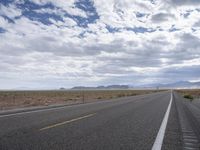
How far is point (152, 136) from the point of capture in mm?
9297

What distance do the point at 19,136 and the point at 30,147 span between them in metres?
1.71

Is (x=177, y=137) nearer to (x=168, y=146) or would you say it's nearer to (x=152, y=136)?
(x=152, y=136)

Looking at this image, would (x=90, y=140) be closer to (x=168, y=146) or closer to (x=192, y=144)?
(x=168, y=146)

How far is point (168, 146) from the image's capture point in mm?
7641

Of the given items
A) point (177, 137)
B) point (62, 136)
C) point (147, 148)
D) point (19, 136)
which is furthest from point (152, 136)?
point (19, 136)

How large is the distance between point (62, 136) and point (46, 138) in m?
0.57

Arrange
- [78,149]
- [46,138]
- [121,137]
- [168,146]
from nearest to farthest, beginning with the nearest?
→ [78,149]
[168,146]
[46,138]
[121,137]

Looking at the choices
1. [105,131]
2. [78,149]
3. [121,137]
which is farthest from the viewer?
[105,131]

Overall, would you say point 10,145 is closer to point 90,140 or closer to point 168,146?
point 90,140

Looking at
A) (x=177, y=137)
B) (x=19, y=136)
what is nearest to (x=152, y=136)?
(x=177, y=137)

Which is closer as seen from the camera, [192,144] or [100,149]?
[100,149]

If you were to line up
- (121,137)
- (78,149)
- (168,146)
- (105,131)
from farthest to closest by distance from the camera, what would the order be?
(105,131), (121,137), (168,146), (78,149)

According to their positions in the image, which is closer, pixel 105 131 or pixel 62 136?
pixel 62 136

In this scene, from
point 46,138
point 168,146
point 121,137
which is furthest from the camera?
point 121,137
